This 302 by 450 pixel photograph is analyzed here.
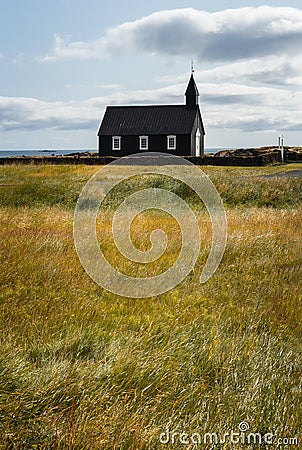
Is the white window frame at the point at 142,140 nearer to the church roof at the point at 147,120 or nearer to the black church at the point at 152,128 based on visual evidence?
the black church at the point at 152,128

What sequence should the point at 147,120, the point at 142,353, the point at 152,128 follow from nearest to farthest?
the point at 142,353, the point at 152,128, the point at 147,120

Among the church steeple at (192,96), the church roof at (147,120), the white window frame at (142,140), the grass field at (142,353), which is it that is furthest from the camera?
the church steeple at (192,96)

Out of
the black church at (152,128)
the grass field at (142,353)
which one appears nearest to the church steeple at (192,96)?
the black church at (152,128)

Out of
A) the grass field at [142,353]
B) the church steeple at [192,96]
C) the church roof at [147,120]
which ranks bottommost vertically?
the grass field at [142,353]

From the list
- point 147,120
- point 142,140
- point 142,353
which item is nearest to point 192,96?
point 147,120

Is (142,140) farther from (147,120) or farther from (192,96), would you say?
(192,96)

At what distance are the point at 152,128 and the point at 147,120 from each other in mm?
1168

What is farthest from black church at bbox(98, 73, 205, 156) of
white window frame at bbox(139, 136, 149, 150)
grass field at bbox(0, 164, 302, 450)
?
grass field at bbox(0, 164, 302, 450)

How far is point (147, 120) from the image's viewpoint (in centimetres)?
5259

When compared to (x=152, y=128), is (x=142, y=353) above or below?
below

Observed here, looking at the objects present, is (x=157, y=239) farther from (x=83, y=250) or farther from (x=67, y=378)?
(x=67, y=378)

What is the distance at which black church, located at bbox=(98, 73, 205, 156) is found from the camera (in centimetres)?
5141

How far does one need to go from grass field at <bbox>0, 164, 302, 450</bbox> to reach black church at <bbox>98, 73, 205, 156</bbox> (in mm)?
40338

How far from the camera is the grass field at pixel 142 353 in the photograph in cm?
460
